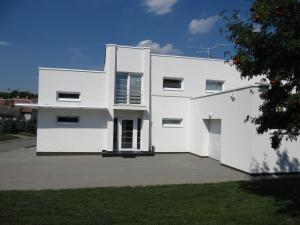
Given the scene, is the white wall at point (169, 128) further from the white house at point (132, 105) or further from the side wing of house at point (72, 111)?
the side wing of house at point (72, 111)

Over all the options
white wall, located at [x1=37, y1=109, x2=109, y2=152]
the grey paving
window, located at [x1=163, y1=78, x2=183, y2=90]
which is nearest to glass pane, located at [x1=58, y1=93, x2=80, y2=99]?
white wall, located at [x1=37, y1=109, x2=109, y2=152]

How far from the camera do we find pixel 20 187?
10.1 m

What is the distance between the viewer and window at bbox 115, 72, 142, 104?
796 inches

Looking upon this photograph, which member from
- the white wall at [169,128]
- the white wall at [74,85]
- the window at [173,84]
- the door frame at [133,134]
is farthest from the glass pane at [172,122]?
the white wall at [74,85]

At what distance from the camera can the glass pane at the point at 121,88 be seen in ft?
66.2

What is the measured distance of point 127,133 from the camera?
20.4 metres

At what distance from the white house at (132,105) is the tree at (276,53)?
11.2 metres

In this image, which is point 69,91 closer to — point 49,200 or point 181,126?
point 181,126

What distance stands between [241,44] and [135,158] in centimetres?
1316

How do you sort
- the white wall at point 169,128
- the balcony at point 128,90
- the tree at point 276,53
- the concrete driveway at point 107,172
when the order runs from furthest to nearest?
the white wall at point 169,128 → the balcony at point 128,90 → the concrete driveway at point 107,172 → the tree at point 276,53

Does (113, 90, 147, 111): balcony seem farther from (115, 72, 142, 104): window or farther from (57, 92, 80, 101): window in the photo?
(57, 92, 80, 101): window

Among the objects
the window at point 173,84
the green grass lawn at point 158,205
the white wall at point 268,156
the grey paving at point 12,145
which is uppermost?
the window at point 173,84

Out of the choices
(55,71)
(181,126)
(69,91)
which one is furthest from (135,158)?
(55,71)

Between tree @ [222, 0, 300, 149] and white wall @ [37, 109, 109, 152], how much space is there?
1419 centimetres
